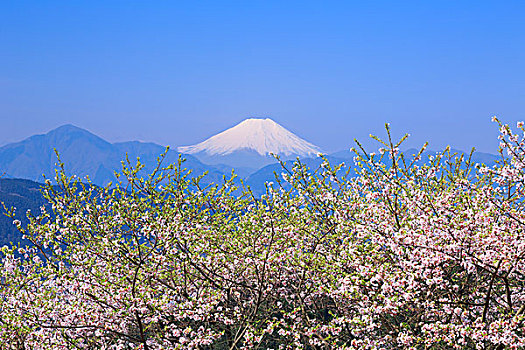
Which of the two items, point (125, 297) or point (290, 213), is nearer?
point (125, 297)

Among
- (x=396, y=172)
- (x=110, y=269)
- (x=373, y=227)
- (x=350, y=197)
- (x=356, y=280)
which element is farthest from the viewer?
(x=350, y=197)

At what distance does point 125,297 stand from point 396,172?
5.76 meters

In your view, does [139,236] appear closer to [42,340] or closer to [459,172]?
[42,340]

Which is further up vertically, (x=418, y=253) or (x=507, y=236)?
(x=507, y=236)

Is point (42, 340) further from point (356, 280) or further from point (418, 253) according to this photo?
point (418, 253)

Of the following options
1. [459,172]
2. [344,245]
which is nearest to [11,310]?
[344,245]

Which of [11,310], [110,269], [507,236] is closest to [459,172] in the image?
[507,236]

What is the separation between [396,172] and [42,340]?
832cm

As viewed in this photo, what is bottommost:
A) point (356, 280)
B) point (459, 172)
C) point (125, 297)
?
point (125, 297)

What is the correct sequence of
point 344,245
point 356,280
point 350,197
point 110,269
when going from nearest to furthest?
point 356,280, point 344,245, point 110,269, point 350,197

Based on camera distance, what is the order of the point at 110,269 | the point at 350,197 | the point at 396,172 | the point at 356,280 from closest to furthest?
the point at 356,280 → the point at 396,172 → the point at 110,269 → the point at 350,197

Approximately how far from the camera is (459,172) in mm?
10938

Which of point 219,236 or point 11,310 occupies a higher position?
point 219,236

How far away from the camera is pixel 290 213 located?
1081cm
